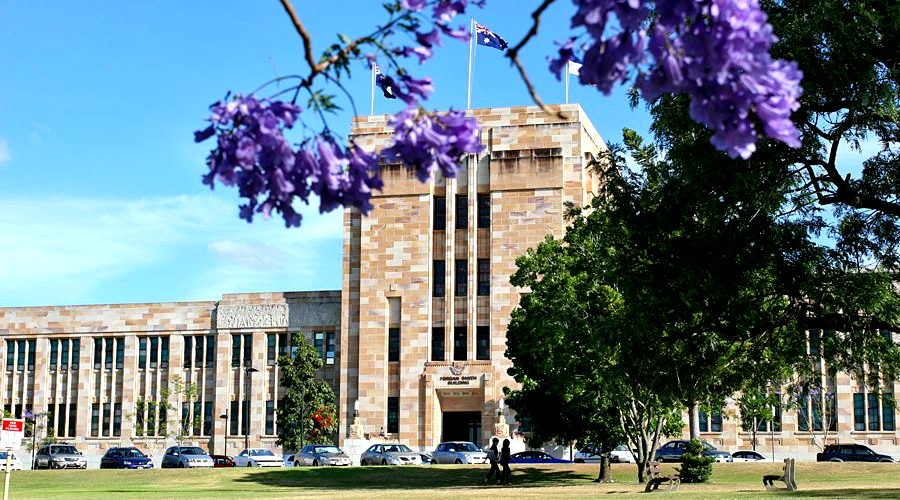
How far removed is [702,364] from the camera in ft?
78.0

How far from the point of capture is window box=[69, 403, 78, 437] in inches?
3332

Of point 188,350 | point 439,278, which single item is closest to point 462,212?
point 439,278

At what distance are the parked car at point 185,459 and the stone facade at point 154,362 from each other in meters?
18.0

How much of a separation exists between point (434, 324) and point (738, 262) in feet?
176

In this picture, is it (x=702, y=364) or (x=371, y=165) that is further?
(x=702, y=364)

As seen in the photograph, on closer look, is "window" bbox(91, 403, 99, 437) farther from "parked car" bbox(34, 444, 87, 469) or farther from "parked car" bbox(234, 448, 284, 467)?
"parked car" bbox(234, 448, 284, 467)

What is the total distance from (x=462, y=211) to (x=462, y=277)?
14.3ft

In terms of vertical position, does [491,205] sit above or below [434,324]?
above

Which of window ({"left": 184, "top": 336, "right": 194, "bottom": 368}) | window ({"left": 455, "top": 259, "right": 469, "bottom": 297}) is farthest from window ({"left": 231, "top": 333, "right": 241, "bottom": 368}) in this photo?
window ({"left": 455, "top": 259, "right": 469, "bottom": 297})

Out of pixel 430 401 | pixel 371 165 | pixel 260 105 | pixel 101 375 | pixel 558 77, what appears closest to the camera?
pixel 558 77

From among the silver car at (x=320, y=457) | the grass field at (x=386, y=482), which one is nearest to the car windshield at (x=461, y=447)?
the silver car at (x=320, y=457)

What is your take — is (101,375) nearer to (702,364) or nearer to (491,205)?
(491,205)

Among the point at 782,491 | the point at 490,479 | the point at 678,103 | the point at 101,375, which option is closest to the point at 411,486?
the point at 490,479

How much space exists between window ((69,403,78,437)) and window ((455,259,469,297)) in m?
30.2
